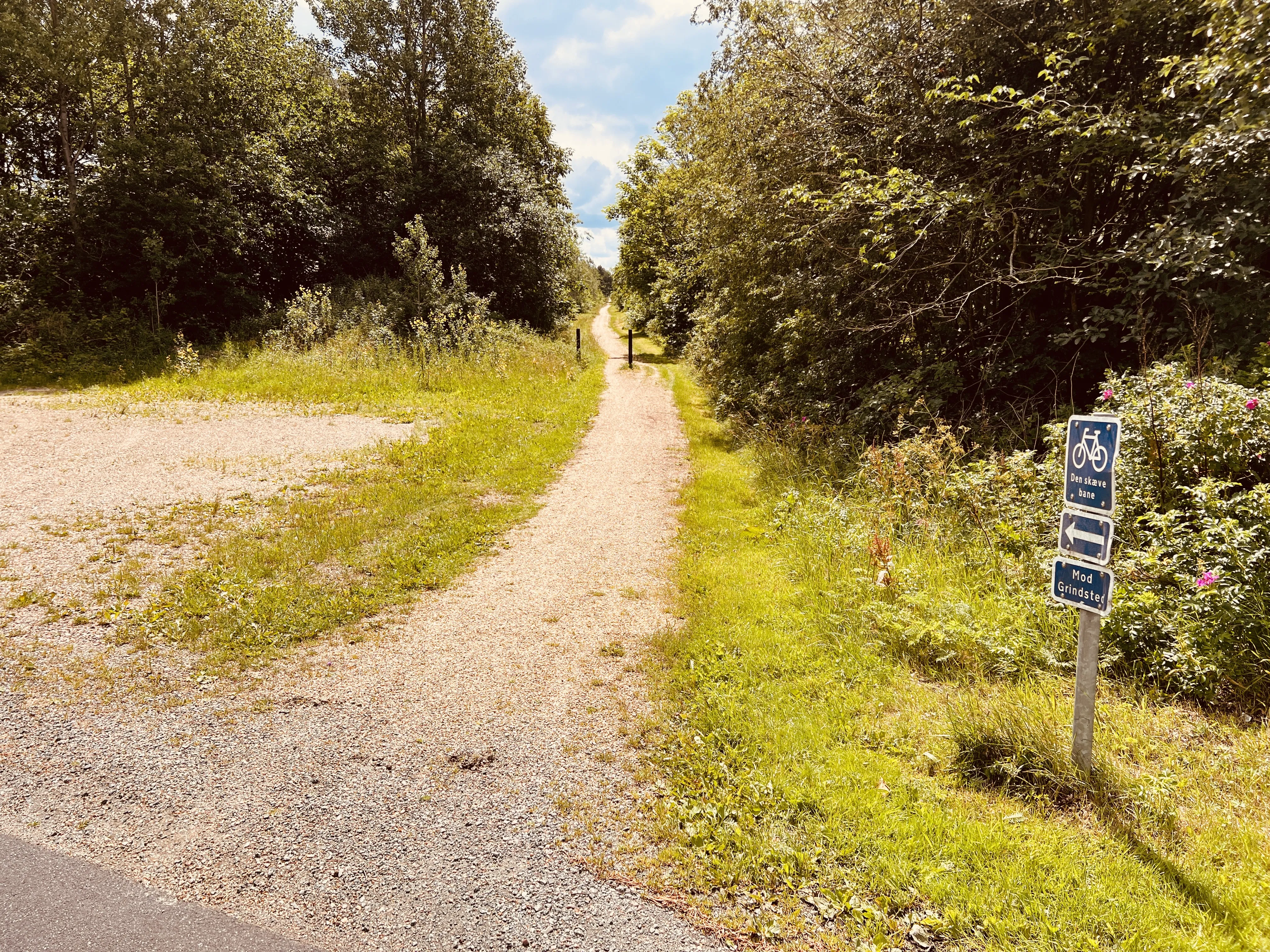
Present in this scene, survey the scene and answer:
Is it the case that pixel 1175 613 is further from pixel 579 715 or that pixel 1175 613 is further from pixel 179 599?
pixel 179 599

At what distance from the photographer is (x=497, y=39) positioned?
27.6 metres

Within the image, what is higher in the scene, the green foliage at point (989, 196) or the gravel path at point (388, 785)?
the green foliage at point (989, 196)

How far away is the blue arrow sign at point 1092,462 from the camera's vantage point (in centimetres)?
279

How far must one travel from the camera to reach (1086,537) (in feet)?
9.69

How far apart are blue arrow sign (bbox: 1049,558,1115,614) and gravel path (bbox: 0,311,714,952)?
243 cm

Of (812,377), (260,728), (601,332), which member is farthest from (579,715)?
(601,332)

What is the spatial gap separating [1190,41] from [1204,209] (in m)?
2.44

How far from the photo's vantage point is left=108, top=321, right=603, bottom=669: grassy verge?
5238mm

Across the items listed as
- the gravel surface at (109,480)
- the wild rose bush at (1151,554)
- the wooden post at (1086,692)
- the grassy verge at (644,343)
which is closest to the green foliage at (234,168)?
the grassy verge at (644,343)

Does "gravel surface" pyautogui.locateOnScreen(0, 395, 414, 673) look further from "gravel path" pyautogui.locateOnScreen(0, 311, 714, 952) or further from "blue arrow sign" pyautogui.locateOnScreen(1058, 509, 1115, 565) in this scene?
"blue arrow sign" pyautogui.locateOnScreen(1058, 509, 1115, 565)

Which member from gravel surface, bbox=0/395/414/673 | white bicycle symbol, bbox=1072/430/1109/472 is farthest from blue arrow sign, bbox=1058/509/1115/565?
gravel surface, bbox=0/395/414/673

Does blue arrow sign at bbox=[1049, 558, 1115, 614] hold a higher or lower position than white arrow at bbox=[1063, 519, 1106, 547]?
lower

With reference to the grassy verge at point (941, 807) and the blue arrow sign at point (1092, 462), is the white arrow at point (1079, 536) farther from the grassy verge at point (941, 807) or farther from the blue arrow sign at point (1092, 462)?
the grassy verge at point (941, 807)

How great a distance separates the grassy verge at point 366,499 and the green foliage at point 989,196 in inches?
227
